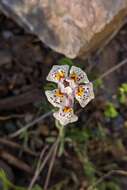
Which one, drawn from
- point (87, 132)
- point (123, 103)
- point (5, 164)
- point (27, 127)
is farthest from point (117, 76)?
point (5, 164)

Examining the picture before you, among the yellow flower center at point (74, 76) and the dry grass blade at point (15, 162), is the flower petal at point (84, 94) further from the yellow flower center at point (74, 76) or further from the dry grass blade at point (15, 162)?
the dry grass blade at point (15, 162)

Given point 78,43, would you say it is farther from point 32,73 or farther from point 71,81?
point 71,81

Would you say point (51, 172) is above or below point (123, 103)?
below

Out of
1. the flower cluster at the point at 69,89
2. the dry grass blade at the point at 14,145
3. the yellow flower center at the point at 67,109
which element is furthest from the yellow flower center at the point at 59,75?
the dry grass blade at the point at 14,145

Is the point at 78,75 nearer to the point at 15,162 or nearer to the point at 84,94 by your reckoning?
the point at 84,94

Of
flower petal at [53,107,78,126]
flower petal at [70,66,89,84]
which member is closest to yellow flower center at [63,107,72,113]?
flower petal at [53,107,78,126]

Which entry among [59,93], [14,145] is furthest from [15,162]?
[59,93]

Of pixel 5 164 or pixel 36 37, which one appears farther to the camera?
pixel 36 37

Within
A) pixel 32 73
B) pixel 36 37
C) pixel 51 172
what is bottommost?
pixel 51 172
